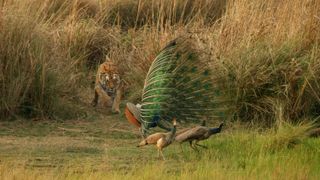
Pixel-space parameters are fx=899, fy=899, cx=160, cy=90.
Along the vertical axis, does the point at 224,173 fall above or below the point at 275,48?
below

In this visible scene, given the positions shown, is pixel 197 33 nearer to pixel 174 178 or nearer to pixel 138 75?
pixel 138 75

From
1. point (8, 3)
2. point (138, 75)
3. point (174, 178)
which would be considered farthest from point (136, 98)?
point (174, 178)

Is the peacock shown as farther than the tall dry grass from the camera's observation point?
No

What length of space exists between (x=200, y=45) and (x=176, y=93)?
→ 1616 mm

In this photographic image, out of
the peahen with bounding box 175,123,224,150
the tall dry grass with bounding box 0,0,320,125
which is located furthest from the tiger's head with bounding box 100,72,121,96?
the peahen with bounding box 175,123,224,150

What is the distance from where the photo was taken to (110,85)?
1145 cm

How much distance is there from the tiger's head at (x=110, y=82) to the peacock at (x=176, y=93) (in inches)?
35.7

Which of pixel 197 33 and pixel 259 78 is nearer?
pixel 259 78

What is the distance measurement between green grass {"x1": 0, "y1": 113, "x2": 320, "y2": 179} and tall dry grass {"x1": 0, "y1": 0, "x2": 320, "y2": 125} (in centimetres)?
46

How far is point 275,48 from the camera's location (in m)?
11.5

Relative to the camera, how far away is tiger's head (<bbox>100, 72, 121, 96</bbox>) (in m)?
11.4

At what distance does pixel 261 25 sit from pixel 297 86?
4.97ft

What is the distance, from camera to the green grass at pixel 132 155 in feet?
26.1

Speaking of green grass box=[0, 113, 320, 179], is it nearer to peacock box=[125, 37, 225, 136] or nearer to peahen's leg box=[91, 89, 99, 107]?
peacock box=[125, 37, 225, 136]
